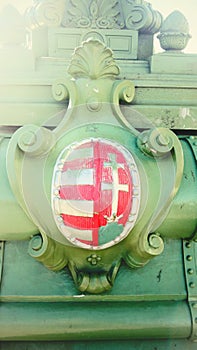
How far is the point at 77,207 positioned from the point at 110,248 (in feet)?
0.86

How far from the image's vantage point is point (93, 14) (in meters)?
3.34

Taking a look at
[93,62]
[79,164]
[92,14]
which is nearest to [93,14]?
[92,14]

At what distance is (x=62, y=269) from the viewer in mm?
2568

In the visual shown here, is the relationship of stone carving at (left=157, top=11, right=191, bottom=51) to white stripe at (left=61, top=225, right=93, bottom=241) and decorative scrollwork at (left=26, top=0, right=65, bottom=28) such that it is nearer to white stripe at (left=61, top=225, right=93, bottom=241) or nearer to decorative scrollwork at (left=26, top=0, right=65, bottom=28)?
decorative scrollwork at (left=26, top=0, right=65, bottom=28)

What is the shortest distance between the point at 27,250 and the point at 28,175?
355 mm

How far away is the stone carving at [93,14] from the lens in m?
3.33

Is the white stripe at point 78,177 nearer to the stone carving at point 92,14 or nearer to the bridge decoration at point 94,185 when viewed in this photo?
the bridge decoration at point 94,185

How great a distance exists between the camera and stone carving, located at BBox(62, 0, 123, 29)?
131 inches

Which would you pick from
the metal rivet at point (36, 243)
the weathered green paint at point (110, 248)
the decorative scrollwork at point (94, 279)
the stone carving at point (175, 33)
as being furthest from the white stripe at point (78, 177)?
the stone carving at point (175, 33)

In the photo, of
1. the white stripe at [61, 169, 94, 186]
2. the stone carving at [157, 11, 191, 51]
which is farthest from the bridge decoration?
the stone carving at [157, 11, 191, 51]

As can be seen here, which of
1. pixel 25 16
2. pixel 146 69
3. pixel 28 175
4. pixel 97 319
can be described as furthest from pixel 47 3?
pixel 97 319

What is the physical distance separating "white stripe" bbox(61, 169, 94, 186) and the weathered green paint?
10 cm

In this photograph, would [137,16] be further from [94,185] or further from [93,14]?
[94,185]

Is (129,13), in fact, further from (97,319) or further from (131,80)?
(97,319)
